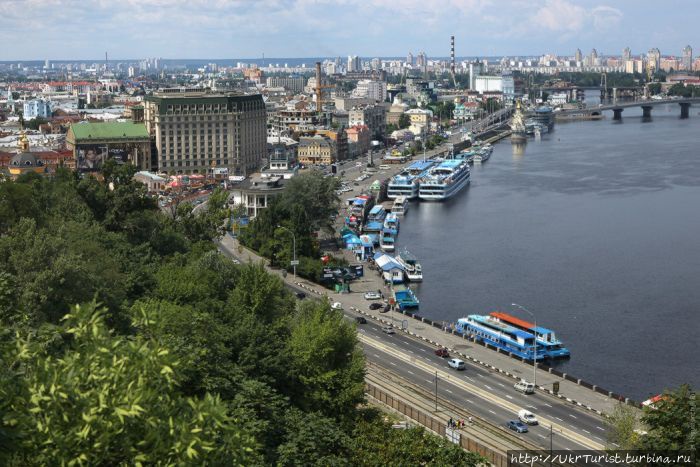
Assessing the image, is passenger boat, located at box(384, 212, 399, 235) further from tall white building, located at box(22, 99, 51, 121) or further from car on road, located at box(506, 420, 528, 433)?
tall white building, located at box(22, 99, 51, 121)

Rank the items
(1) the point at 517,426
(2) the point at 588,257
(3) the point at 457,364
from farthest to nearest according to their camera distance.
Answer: (2) the point at 588,257
(3) the point at 457,364
(1) the point at 517,426

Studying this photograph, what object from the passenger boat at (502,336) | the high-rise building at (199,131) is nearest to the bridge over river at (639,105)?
the high-rise building at (199,131)

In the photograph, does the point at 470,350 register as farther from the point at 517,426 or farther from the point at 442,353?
the point at 517,426

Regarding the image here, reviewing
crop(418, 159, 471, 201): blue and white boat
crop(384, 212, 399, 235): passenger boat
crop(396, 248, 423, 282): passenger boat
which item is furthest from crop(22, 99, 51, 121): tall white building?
crop(396, 248, 423, 282): passenger boat

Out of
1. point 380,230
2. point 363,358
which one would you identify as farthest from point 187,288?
point 380,230

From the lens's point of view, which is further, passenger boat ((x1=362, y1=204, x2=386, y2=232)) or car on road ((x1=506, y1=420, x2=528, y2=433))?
passenger boat ((x1=362, y1=204, x2=386, y2=232))

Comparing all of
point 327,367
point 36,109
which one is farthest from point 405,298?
point 36,109

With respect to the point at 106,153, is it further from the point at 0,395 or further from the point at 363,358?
the point at 0,395
